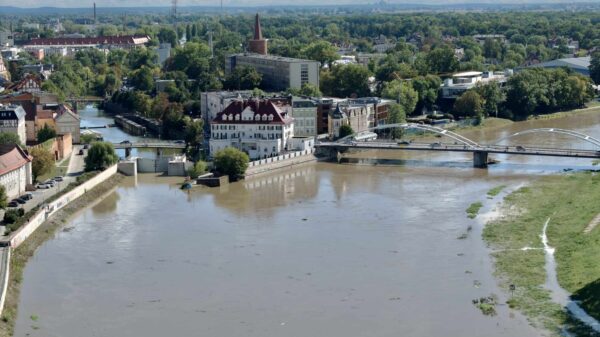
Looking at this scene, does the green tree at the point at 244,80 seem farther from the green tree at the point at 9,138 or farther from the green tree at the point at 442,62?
the green tree at the point at 9,138

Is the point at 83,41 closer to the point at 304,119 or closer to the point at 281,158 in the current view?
the point at 304,119

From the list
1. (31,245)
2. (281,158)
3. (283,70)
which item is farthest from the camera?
(283,70)

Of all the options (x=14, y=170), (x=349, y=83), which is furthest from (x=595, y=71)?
(x=14, y=170)

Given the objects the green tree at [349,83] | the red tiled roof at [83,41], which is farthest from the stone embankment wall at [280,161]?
the red tiled roof at [83,41]

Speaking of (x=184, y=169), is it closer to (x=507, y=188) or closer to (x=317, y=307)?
(x=507, y=188)

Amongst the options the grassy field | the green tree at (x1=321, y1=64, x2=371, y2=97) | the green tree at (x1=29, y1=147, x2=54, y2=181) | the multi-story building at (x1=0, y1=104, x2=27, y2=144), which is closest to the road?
the green tree at (x1=29, y1=147, x2=54, y2=181)

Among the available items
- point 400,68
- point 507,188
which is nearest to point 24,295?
point 507,188
